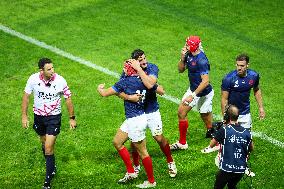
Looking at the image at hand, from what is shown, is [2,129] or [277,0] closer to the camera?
[2,129]

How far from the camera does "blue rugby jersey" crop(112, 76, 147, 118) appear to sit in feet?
33.1

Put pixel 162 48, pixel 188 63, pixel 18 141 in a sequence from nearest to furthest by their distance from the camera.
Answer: pixel 188 63 < pixel 18 141 < pixel 162 48

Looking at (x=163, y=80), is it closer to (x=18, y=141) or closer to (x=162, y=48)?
(x=162, y=48)

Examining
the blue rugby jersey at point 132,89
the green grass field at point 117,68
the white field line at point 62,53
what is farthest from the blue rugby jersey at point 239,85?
the white field line at point 62,53

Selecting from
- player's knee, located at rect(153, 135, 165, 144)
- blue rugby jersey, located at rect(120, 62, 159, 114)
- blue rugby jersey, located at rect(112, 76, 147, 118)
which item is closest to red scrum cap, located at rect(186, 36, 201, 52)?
blue rugby jersey, located at rect(120, 62, 159, 114)

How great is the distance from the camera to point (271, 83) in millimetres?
15344

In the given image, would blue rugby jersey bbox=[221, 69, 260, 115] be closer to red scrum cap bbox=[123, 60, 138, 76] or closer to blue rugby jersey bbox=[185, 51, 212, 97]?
blue rugby jersey bbox=[185, 51, 212, 97]

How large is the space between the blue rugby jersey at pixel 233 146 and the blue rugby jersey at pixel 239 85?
78.9 inches

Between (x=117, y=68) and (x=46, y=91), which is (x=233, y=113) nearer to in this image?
(x=46, y=91)

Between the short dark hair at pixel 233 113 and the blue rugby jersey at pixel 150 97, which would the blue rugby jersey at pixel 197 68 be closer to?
the blue rugby jersey at pixel 150 97

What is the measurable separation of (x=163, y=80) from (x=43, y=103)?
5607 mm

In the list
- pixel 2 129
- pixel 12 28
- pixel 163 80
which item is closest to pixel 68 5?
Result: pixel 12 28

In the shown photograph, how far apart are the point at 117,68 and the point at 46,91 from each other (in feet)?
19.7

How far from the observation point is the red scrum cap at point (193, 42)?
37.1ft
